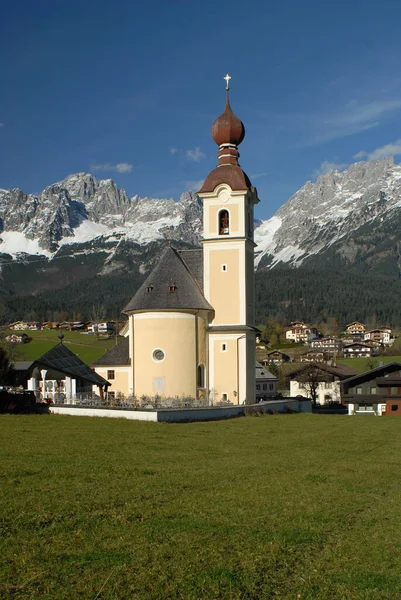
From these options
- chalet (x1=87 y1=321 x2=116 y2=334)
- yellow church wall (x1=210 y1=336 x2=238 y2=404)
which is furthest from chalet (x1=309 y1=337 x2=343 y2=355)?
yellow church wall (x1=210 y1=336 x2=238 y2=404)

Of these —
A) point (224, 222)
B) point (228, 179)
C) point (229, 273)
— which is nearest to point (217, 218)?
point (224, 222)

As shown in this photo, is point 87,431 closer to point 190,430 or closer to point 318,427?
point 190,430

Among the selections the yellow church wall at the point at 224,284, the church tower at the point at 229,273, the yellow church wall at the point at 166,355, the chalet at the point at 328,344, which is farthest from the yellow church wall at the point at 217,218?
the chalet at the point at 328,344

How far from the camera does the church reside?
3728 centimetres

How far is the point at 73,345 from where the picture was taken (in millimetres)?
118438

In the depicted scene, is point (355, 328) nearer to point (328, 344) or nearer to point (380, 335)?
point (380, 335)

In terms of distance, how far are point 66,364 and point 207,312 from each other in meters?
8.22

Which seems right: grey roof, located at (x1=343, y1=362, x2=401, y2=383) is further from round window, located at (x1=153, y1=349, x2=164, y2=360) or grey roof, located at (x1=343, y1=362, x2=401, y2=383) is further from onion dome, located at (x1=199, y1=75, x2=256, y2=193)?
round window, located at (x1=153, y1=349, x2=164, y2=360)

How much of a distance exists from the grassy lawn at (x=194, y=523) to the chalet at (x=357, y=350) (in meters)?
119

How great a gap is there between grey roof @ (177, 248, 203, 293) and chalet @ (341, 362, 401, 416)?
19333mm

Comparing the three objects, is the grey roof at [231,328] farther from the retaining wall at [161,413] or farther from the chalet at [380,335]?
the chalet at [380,335]

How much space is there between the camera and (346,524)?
10.9 metres

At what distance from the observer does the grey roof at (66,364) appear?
113 ft

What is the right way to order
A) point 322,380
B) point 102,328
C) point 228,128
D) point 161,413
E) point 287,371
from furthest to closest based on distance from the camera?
point 102,328, point 287,371, point 322,380, point 228,128, point 161,413
